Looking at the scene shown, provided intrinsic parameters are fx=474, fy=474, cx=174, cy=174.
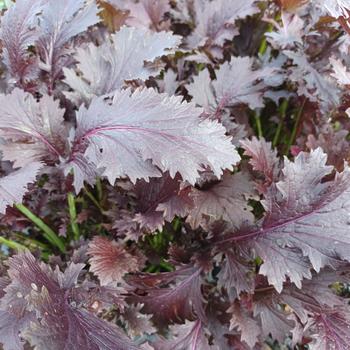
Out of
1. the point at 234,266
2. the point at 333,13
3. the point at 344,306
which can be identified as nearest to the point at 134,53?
the point at 333,13

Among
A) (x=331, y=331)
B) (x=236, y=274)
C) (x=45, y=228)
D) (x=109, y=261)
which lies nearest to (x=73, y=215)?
(x=45, y=228)

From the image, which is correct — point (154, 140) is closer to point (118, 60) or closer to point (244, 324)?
point (118, 60)

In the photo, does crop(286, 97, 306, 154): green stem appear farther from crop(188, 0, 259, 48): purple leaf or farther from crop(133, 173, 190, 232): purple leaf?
crop(133, 173, 190, 232): purple leaf

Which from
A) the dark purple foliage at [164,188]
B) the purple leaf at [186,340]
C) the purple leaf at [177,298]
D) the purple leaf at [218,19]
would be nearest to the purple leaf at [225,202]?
the dark purple foliage at [164,188]

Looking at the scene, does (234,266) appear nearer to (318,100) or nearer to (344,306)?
(344,306)

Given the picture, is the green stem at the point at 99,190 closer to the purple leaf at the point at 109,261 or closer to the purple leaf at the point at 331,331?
the purple leaf at the point at 109,261

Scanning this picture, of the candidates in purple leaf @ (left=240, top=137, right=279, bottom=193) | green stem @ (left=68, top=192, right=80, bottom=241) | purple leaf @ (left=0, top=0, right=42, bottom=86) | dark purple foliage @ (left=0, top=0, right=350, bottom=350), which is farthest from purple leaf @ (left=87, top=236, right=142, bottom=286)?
purple leaf @ (left=0, top=0, right=42, bottom=86)
